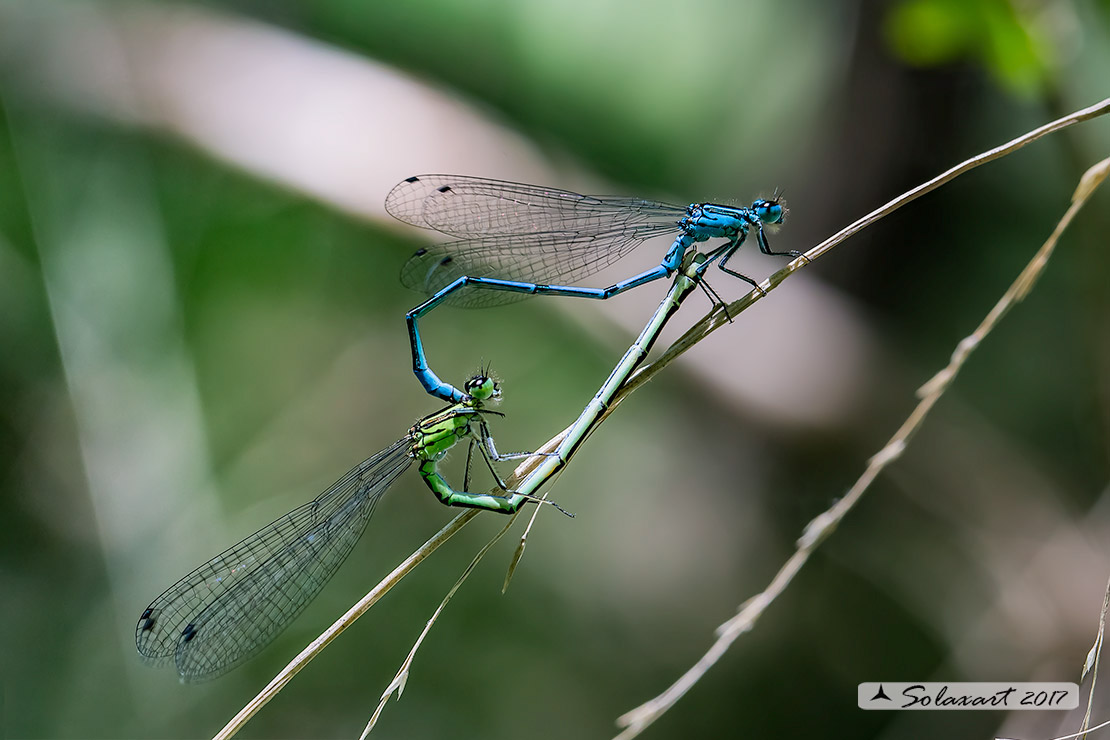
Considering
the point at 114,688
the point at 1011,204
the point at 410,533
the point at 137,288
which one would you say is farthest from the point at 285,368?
the point at 1011,204

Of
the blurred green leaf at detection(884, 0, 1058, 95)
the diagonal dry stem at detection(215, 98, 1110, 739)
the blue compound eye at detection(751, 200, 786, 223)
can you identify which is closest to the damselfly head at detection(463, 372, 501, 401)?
the diagonal dry stem at detection(215, 98, 1110, 739)

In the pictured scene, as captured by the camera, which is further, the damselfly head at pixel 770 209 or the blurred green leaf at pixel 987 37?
the blurred green leaf at pixel 987 37

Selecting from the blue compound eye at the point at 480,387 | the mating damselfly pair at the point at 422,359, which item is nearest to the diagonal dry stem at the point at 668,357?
the mating damselfly pair at the point at 422,359

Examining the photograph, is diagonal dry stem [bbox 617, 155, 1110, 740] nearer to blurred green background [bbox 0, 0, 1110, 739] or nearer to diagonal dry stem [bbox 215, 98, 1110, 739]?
diagonal dry stem [bbox 215, 98, 1110, 739]

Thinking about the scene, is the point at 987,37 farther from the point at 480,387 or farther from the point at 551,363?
the point at 551,363

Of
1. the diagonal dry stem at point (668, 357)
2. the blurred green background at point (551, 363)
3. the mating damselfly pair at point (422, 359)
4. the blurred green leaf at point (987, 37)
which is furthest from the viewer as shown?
the blurred green background at point (551, 363)

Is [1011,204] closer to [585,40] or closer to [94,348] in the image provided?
[585,40]

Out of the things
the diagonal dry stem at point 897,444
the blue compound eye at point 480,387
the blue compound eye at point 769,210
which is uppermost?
the blue compound eye at point 769,210

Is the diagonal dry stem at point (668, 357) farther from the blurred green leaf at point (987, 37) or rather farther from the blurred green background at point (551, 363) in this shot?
the blurred green background at point (551, 363)
